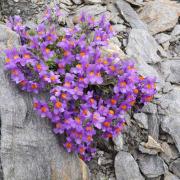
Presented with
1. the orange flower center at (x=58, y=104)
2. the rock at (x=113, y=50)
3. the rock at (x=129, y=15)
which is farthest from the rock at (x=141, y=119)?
the rock at (x=129, y=15)

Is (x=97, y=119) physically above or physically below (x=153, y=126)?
above

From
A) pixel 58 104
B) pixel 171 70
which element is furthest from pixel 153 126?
pixel 58 104

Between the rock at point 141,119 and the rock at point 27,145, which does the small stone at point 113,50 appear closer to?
the rock at point 141,119

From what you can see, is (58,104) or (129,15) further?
(129,15)

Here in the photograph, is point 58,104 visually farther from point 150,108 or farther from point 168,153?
point 168,153

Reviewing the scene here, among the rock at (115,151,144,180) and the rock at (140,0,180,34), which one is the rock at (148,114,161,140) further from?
the rock at (140,0,180,34)

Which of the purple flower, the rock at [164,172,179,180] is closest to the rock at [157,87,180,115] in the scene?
the rock at [164,172,179,180]
